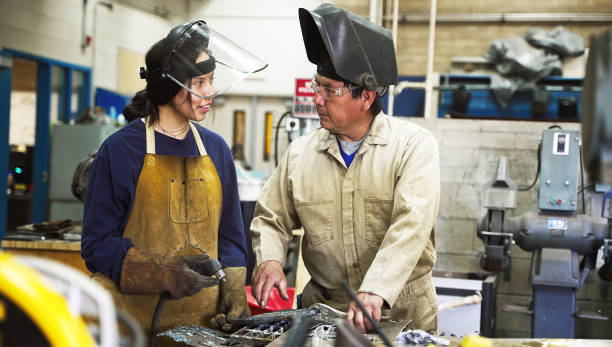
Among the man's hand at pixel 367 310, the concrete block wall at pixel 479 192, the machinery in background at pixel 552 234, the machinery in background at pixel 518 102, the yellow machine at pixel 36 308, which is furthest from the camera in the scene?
Answer: the machinery in background at pixel 518 102

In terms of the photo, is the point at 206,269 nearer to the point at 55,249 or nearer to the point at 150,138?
the point at 150,138

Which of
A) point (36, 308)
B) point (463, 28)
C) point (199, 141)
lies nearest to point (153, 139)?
point (199, 141)

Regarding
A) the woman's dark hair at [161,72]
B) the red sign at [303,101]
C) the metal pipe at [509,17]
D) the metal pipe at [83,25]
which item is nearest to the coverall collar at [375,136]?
the woman's dark hair at [161,72]

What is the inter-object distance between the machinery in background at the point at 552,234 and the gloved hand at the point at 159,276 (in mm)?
2107

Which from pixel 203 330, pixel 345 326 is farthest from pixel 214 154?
pixel 345 326

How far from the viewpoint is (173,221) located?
1938 mm

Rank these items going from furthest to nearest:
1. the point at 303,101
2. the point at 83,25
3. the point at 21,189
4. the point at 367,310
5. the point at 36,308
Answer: the point at 83,25 → the point at 21,189 → the point at 303,101 → the point at 367,310 → the point at 36,308

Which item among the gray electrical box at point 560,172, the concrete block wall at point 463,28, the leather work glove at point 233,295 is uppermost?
the concrete block wall at point 463,28

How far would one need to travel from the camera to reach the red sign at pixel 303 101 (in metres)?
4.32

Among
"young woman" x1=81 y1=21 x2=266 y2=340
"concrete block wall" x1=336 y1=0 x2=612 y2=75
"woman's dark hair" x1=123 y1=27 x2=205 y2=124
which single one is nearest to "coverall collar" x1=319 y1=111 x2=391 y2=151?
"young woman" x1=81 y1=21 x2=266 y2=340

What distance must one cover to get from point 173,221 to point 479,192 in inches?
115

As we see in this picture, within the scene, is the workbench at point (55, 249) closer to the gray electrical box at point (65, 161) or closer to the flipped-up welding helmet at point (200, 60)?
the flipped-up welding helmet at point (200, 60)

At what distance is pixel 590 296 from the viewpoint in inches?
167

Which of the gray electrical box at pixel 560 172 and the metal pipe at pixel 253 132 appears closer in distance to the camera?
the gray electrical box at pixel 560 172
